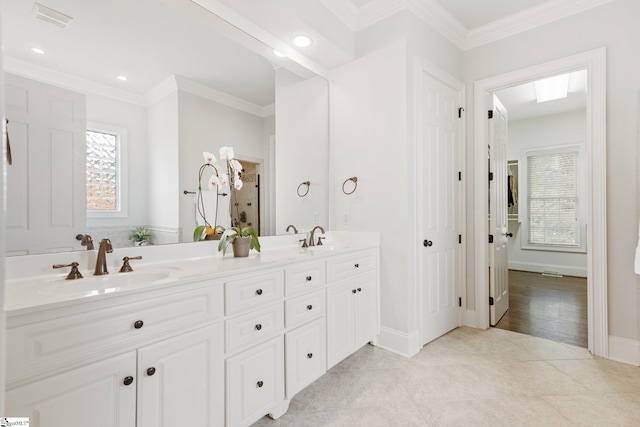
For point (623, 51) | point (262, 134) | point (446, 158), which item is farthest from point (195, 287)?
point (623, 51)

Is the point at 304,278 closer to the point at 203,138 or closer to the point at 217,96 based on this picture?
the point at 203,138

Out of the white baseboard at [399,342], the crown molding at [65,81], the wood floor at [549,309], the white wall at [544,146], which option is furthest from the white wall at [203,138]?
the white wall at [544,146]

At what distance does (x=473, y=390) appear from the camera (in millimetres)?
1959

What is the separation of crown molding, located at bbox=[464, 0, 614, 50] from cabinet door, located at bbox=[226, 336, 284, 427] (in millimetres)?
3214

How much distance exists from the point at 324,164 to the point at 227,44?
1.23m

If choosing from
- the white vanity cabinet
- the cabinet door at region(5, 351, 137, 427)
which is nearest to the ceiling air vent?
the cabinet door at region(5, 351, 137, 427)

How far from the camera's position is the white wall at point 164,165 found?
1.77 metres

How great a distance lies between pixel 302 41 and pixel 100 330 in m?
2.32

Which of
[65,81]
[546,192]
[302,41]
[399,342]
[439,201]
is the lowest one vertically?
[399,342]

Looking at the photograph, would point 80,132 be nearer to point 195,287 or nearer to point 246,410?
point 195,287

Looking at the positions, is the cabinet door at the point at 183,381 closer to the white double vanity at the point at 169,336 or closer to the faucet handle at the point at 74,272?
the white double vanity at the point at 169,336

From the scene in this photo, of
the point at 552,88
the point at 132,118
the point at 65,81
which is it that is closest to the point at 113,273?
the point at 132,118

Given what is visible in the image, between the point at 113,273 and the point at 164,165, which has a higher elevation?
the point at 164,165

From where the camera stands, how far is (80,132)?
1.53 meters
